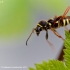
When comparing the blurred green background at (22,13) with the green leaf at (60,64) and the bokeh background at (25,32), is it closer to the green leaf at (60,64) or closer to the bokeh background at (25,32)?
the bokeh background at (25,32)

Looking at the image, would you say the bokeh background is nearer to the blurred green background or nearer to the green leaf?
the blurred green background

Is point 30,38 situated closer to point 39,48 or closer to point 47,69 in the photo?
point 39,48

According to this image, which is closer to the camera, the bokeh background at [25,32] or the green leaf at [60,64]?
the green leaf at [60,64]

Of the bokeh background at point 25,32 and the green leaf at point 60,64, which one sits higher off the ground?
the green leaf at point 60,64

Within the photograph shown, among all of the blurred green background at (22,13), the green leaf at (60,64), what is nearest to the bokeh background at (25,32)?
the blurred green background at (22,13)

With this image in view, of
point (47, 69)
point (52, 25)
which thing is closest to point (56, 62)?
point (47, 69)

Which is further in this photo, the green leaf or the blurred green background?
the blurred green background

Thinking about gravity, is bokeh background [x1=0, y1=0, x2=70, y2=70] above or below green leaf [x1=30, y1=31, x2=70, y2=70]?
below

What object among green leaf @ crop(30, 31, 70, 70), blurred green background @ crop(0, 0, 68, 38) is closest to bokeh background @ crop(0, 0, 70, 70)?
blurred green background @ crop(0, 0, 68, 38)
